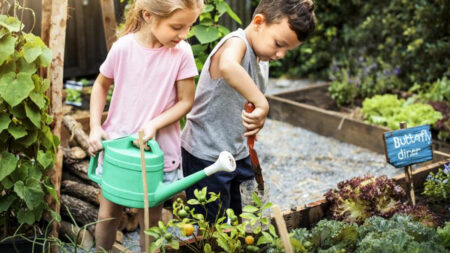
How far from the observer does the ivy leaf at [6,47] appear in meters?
2.11

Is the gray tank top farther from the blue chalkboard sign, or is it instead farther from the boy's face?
the blue chalkboard sign

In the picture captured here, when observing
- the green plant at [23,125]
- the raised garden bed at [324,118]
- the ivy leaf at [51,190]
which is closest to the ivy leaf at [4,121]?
the green plant at [23,125]

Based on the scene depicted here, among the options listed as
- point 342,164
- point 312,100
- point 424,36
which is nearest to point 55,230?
point 342,164

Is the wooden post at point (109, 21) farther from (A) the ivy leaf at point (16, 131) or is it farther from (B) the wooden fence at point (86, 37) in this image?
(B) the wooden fence at point (86, 37)

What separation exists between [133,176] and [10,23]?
827 millimetres

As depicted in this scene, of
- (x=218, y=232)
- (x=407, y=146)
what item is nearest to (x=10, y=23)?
(x=218, y=232)

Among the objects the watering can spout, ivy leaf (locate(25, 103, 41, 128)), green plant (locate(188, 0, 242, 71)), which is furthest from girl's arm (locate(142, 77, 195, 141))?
green plant (locate(188, 0, 242, 71))

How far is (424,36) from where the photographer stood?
17.4ft

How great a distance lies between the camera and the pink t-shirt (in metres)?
2.14

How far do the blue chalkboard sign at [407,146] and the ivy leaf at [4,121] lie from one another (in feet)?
5.15

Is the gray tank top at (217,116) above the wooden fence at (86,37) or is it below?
above

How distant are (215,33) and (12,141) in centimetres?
144

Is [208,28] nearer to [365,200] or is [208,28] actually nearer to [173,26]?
[173,26]

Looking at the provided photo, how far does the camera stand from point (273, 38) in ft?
6.90
